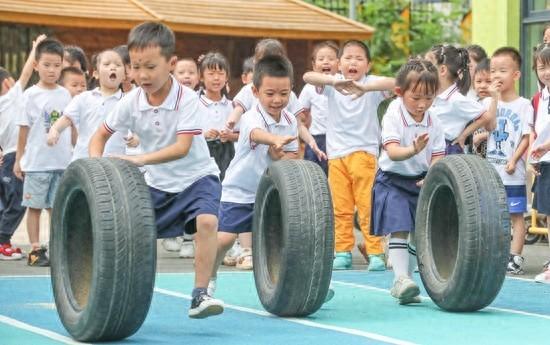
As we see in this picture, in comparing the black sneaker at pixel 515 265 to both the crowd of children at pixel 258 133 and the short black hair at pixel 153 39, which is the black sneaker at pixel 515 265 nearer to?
the crowd of children at pixel 258 133

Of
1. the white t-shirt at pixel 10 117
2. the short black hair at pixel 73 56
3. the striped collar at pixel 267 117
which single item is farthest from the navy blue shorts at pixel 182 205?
the short black hair at pixel 73 56

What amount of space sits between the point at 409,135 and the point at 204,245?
2069 mm

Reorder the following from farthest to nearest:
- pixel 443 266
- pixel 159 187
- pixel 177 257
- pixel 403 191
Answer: pixel 177 257 → pixel 403 191 → pixel 443 266 → pixel 159 187

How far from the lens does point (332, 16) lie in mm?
27328

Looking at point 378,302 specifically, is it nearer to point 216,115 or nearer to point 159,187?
point 159,187

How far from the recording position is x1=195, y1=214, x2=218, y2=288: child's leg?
828 cm

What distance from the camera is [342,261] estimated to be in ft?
39.5

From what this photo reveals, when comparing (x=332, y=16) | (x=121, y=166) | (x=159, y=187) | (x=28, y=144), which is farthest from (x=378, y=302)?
(x=332, y=16)

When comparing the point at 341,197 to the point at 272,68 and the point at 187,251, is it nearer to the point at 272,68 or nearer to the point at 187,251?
the point at 187,251

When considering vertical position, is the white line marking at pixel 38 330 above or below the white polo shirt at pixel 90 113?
below

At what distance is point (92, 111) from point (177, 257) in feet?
5.65

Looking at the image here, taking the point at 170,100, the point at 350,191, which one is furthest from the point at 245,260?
the point at 170,100

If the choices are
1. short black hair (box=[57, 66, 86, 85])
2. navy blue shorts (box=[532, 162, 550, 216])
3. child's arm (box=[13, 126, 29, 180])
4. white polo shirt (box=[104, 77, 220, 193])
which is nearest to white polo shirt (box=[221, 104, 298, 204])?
white polo shirt (box=[104, 77, 220, 193])

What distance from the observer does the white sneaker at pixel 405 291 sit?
905 centimetres
